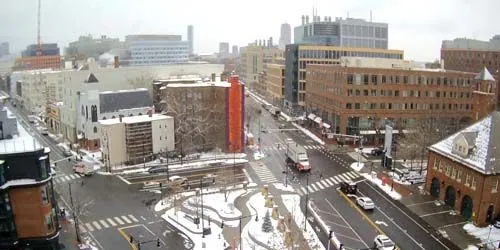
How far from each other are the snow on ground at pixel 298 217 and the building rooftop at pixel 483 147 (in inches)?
681

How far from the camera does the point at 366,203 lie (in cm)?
4784

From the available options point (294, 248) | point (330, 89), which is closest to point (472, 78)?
point (330, 89)

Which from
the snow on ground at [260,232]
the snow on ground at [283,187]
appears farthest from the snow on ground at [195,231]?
the snow on ground at [283,187]

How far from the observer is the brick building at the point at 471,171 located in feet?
143

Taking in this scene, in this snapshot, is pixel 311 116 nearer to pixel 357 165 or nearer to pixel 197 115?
pixel 357 165

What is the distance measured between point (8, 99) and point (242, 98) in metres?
101

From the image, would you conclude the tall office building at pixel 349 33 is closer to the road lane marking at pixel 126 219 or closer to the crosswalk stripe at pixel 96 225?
the road lane marking at pixel 126 219

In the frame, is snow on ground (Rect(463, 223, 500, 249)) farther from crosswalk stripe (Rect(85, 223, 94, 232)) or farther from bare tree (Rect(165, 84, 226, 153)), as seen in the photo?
bare tree (Rect(165, 84, 226, 153))

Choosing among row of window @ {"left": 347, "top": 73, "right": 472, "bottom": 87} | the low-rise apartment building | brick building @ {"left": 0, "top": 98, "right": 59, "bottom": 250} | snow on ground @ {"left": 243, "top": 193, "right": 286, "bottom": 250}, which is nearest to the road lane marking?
brick building @ {"left": 0, "top": 98, "right": 59, "bottom": 250}

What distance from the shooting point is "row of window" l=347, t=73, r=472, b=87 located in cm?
8006

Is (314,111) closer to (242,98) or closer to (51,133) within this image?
(242,98)

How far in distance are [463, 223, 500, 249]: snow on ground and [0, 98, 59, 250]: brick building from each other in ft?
123

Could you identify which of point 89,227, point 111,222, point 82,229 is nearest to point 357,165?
point 111,222

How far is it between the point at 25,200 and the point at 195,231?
14748mm
